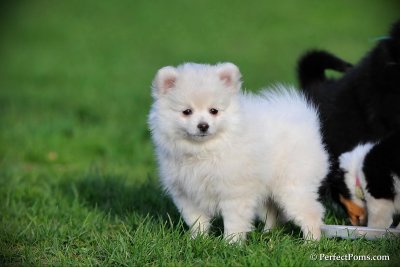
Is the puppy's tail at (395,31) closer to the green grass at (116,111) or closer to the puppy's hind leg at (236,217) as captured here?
the green grass at (116,111)

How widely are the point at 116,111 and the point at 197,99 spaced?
18.7 ft

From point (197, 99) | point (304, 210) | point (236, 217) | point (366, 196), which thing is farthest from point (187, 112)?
point (366, 196)

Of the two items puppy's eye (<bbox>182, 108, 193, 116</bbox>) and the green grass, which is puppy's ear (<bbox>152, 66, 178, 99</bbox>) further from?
the green grass

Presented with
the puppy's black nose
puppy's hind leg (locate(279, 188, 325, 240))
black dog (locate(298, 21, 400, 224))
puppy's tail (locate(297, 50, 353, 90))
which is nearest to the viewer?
the puppy's black nose

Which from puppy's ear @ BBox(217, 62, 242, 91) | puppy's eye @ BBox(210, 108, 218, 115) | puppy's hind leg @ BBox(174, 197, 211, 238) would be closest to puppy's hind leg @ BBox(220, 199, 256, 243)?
puppy's hind leg @ BBox(174, 197, 211, 238)

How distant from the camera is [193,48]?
15062 millimetres

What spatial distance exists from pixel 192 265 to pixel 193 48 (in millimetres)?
11499

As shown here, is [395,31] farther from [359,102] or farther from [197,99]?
[197,99]

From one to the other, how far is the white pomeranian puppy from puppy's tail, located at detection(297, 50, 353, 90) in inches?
51.9

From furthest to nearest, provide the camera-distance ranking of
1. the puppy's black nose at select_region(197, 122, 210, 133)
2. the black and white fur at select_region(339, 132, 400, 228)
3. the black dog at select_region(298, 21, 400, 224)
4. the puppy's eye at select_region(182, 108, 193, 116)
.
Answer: the black dog at select_region(298, 21, 400, 224), the black and white fur at select_region(339, 132, 400, 228), the puppy's eye at select_region(182, 108, 193, 116), the puppy's black nose at select_region(197, 122, 210, 133)

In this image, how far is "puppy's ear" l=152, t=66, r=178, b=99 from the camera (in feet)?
13.8

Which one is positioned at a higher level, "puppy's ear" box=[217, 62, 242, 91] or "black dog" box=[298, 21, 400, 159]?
"puppy's ear" box=[217, 62, 242, 91]

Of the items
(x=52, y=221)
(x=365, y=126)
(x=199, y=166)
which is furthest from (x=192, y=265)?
(x=365, y=126)

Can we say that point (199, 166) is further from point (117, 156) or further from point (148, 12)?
point (148, 12)
